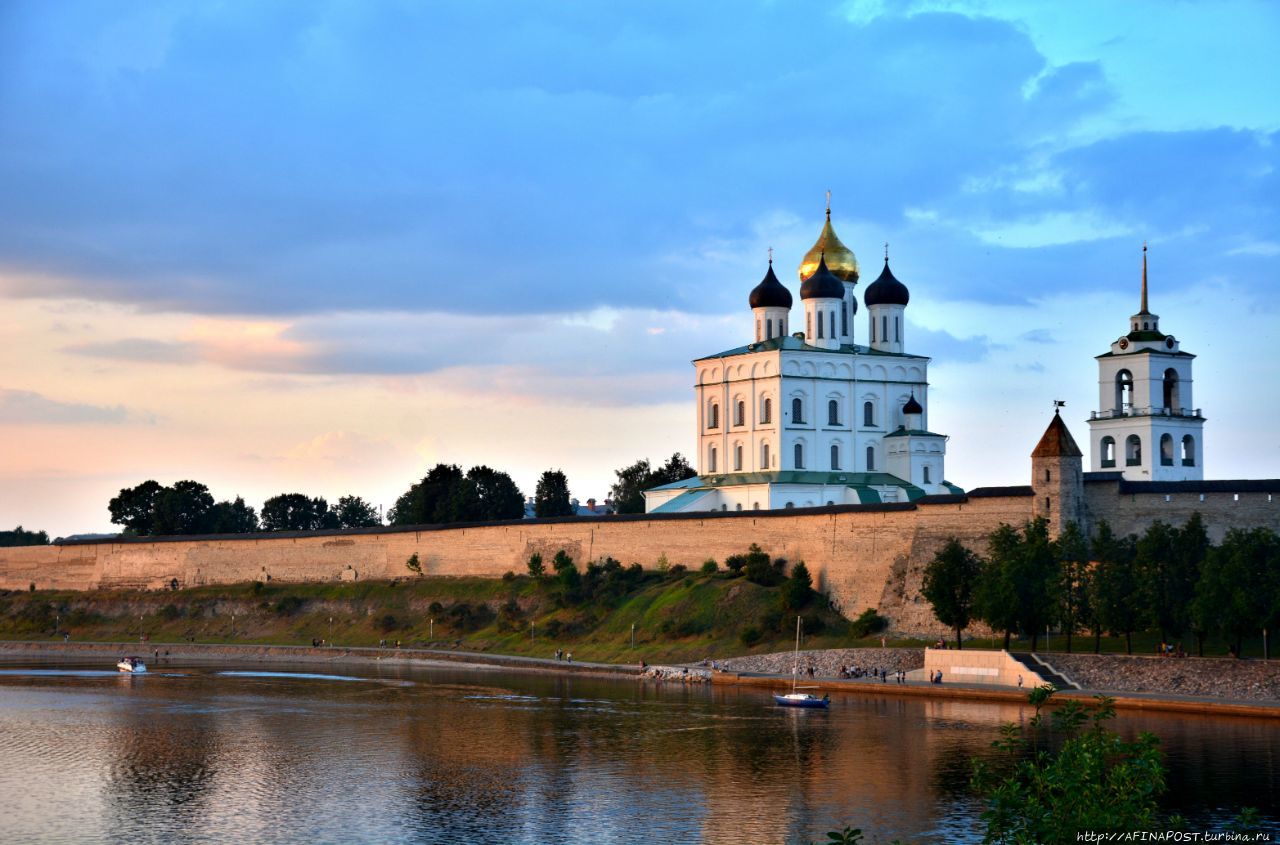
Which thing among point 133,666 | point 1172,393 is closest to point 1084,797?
point 133,666

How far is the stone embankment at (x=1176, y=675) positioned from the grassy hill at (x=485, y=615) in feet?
36.1

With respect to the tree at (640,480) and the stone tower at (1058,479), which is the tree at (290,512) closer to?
the tree at (640,480)

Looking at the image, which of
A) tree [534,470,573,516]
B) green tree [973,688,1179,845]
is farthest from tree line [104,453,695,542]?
green tree [973,688,1179,845]

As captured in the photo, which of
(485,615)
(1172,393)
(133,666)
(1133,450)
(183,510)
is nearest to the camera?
(133,666)

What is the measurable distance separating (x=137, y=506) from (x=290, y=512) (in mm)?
10960

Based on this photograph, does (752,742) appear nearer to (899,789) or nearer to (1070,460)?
(899,789)

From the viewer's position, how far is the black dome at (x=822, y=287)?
79.1 metres

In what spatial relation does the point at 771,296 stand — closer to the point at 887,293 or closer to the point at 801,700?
the point at 887,293

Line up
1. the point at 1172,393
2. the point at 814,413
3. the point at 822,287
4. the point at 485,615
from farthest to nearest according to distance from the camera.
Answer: the point at 822,287, the point at 814,413, the point at 485,615, the point at 1172,393

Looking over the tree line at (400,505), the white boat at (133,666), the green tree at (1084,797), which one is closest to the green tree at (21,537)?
the tree line at (400,505)

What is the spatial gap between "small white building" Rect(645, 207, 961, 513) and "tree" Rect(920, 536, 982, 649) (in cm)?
2056

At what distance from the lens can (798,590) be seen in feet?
195

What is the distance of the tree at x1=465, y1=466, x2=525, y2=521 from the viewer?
94.6m

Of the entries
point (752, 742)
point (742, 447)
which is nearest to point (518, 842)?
point (752, 742)
